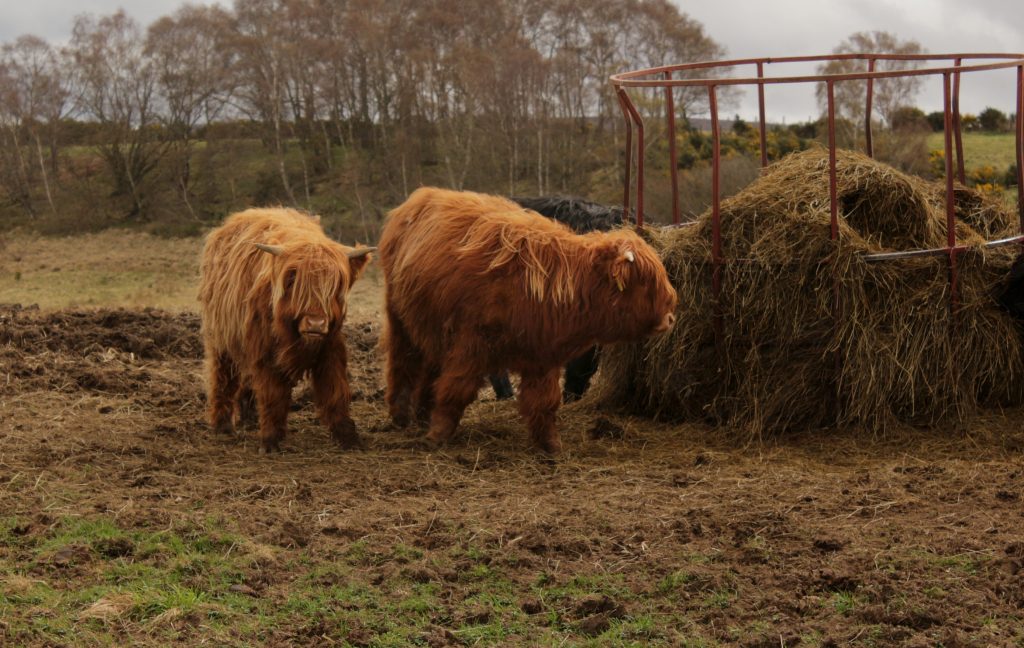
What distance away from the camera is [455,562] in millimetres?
4781

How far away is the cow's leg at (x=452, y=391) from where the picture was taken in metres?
6.90

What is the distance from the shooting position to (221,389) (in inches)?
299

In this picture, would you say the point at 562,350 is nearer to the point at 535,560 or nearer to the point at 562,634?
the point at 535,560

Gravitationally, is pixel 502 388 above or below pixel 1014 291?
below

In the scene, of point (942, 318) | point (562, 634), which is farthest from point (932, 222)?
point (562, 634)

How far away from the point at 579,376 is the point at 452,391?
206 centimetres

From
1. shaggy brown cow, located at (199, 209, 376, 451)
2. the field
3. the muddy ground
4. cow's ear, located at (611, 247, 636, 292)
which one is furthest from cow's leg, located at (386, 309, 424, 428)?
cow's ear, located at (611, 247, 636, 292)

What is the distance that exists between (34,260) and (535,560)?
23.1 m

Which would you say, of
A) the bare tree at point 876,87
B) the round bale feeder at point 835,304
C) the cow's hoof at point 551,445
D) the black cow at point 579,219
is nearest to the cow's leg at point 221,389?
the black cow at point 579,219

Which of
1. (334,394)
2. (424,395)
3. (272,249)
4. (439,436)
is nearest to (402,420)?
(424,395)

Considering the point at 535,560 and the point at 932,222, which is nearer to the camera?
the point at 535,560

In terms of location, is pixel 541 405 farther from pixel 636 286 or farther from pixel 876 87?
pixel 876 87

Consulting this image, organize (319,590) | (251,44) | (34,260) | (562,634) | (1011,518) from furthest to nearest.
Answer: (251,44) → (34,260) → (1011,518) → (319,590) → (562,634)

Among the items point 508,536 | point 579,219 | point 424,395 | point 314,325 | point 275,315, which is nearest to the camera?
point 508,536
